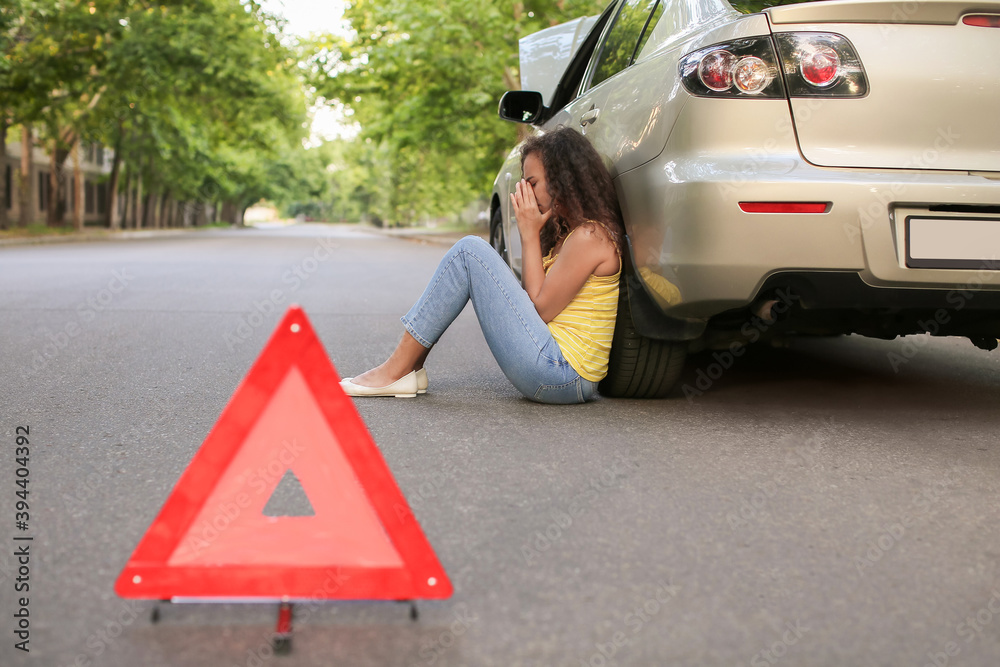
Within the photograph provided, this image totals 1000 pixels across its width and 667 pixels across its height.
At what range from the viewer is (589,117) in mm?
4297

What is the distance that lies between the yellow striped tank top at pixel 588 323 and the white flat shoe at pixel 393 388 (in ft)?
2.19

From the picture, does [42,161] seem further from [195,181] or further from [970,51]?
[970,51]

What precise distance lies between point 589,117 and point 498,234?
2010 millimetres

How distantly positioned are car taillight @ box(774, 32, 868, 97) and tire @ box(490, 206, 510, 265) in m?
2.72

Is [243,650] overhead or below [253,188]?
overhead

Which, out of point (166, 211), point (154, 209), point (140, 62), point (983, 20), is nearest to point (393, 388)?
point (983, 20)

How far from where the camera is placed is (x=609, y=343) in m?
3.83

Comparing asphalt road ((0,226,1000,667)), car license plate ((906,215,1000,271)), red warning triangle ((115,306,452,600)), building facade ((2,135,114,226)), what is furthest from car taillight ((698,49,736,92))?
building facade ((2,135,114,226))

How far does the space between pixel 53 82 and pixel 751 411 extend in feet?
71.8

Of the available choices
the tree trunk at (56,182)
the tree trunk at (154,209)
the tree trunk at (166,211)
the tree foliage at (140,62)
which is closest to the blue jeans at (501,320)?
the tree foliage at (140,62)

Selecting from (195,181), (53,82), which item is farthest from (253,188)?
(53,82)

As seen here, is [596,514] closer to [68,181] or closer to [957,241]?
[957,241]

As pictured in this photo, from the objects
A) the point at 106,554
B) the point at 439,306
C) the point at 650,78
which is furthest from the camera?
the point at 439,306

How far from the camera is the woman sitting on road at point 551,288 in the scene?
3.71 m
